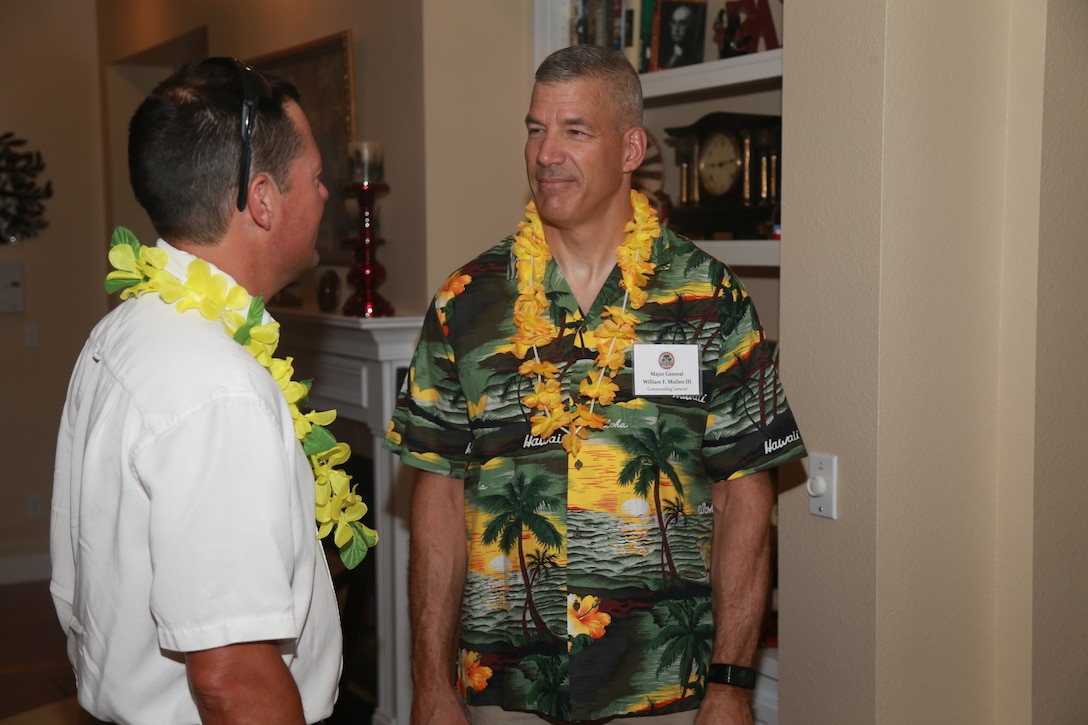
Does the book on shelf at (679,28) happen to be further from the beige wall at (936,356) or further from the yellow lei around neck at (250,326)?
the yellow lei around neck at (250,326)

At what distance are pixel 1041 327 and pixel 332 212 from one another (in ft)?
8.61

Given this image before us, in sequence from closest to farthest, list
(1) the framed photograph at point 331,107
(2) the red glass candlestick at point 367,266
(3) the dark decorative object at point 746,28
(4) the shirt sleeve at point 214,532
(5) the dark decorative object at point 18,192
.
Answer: (4) the shirt sleeve at point 214,532
(3) the dark decorative object at point 746,28
(2) the red glass candlestick at point 367,266
(1) the framed photograph at point 331,107
(5) the dark decorative object at point 18,192

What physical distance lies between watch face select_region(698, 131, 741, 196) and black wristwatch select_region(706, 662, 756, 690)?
1.40 metres

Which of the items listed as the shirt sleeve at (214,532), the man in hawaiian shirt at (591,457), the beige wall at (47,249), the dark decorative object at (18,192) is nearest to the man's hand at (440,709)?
the man in hawaiian shirt at (591,457)

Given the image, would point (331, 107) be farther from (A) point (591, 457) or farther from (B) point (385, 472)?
(A) point (591, 457)

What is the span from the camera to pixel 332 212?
396cm

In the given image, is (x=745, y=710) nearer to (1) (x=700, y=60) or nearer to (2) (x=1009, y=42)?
(2) (x=1009, y=42)

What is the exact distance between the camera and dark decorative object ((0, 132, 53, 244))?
557cm

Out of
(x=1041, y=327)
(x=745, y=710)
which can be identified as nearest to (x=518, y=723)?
(x=745, y=710)

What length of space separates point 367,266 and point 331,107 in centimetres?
71

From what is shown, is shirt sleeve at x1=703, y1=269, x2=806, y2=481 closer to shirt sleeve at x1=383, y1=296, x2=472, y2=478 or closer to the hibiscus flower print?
the hibiscus flower print

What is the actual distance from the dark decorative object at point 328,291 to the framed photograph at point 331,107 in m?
0.07

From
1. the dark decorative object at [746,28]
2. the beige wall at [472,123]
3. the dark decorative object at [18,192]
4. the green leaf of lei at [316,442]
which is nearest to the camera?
the green leaf of lei at [316,442]

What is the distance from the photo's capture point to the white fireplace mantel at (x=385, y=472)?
3.35 meters
